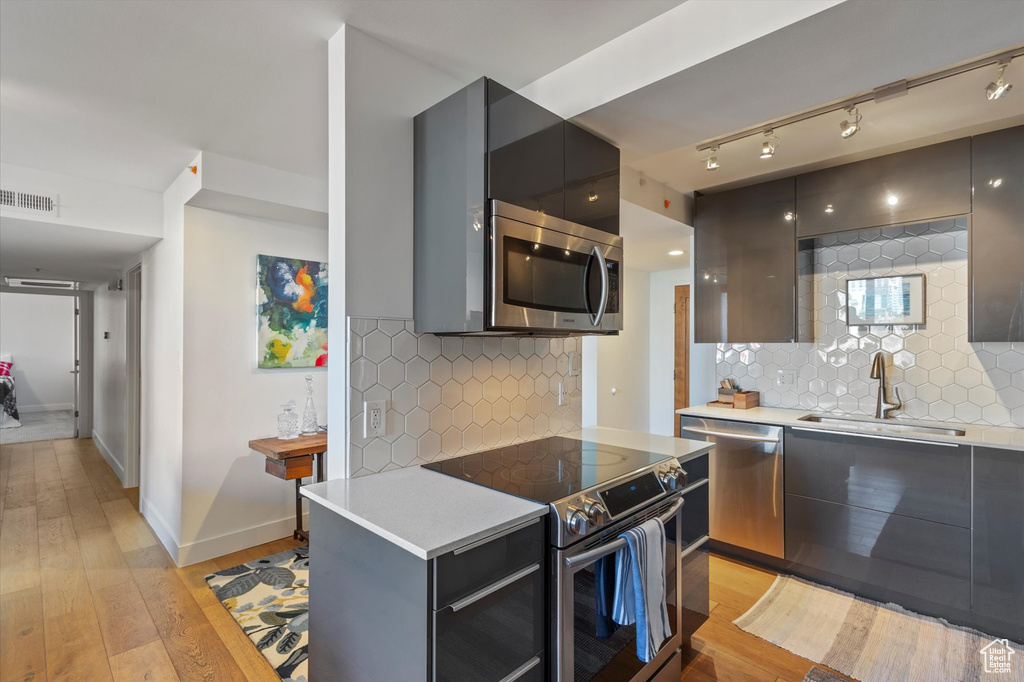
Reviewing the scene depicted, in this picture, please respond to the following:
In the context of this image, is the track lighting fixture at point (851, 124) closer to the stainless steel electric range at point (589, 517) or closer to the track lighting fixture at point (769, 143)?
the track lighting fixture at point (769, 143)

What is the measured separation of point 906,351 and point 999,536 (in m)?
1.11

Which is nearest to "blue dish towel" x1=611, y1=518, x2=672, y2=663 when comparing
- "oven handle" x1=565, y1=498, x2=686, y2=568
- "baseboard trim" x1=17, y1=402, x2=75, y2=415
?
"oven handle" x1=565, y1=498, x2=686, y2=568

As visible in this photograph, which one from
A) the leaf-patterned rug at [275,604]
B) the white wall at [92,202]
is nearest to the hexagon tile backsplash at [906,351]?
the leaf-patterned rug at [275,604]

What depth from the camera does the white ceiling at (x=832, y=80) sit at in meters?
1.40

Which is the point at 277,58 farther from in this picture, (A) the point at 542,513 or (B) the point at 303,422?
(B) the point at 303,422

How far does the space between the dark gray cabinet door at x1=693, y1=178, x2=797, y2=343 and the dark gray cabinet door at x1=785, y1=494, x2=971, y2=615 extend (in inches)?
41.7

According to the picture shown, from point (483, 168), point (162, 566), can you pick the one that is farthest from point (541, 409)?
point (162, 566)

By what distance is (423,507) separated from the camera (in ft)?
4.53

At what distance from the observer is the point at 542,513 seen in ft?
4.48

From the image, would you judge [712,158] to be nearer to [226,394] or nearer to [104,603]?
[226,394]

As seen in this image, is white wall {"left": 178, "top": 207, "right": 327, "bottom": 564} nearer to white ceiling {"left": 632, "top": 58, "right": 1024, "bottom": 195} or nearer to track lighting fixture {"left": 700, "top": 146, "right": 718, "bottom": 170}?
white ceiling {"left": 632, "top": 58, "right": 1024, "bottom": 195}

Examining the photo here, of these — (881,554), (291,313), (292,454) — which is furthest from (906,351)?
(291,313)

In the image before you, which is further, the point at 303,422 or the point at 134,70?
the point at 303,422

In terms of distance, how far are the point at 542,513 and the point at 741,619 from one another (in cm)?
177
